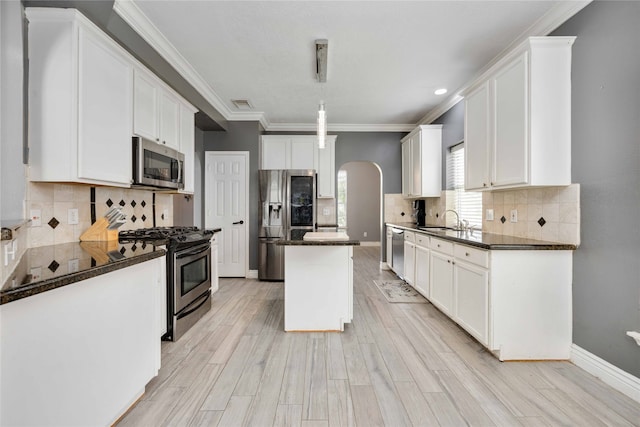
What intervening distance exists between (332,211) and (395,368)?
11.7ft

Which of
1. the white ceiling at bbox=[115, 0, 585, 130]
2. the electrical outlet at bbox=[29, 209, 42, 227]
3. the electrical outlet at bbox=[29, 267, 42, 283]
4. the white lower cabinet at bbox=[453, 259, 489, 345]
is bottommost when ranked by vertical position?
the white lower cabinet at bbox=[453, 259, 489, 345]

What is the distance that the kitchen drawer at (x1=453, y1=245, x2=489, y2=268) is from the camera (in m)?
2.23

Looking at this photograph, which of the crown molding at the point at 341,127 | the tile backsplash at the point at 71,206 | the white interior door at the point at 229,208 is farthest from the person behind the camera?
the crown molding at the point at 341,127

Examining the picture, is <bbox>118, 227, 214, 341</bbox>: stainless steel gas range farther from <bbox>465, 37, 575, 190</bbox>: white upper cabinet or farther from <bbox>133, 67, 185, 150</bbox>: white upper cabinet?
<bbox>465, 37, 575, 190</bbox>: white upper cabinet

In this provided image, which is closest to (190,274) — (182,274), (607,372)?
(182,274)

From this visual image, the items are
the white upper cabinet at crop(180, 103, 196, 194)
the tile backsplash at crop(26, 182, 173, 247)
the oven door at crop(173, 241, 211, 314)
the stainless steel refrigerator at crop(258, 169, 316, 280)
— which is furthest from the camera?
the stainless steel refrigerator at crop(258, 169, 316, 280)

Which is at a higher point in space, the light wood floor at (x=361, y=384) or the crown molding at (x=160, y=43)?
the crown molding at (x=160, y=43)

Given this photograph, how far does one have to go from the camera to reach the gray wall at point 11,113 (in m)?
1.57

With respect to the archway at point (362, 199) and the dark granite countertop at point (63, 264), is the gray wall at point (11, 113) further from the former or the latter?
the archway at point (362, 199)

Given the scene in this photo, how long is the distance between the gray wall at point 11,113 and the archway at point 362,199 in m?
7.37

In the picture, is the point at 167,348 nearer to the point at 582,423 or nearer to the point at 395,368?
the point at 395,368

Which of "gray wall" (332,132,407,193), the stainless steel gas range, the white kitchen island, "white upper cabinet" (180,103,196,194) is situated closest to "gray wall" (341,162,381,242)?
"gray wall" (332,132,407,193)

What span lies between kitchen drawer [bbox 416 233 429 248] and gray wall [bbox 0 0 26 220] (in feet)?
11.7

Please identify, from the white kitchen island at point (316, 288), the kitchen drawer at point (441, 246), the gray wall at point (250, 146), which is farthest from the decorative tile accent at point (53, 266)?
the gray wall at point (250, 146)
